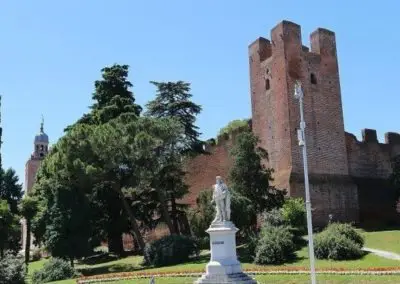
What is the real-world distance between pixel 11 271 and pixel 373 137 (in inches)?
1120

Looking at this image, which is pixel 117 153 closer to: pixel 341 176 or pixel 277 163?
pixel 277 163

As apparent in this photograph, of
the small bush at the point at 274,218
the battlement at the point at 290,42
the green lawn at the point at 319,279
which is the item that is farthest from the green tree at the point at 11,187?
the green lawn at the point at 319,279

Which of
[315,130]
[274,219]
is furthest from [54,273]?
[315,130]

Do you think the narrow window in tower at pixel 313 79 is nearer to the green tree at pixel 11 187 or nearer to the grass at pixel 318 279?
the grass at pixel 318 279

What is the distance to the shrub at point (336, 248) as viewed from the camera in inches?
963

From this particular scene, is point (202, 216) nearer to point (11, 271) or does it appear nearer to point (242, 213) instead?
point (242, 213)

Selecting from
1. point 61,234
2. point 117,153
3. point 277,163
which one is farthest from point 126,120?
point 277,163

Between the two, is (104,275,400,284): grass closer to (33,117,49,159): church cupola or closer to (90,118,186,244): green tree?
(90,118,186,244): green tree

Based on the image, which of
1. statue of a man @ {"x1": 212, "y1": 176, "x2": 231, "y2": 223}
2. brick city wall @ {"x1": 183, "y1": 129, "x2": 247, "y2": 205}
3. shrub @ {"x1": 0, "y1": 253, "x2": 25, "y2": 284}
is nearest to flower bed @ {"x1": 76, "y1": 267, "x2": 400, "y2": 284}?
shrub @ {"x1": 0, "y1": 253, "x2": 25, "y2": 284}

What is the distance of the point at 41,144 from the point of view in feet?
247

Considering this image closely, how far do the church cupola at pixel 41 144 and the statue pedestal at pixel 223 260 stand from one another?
5929 cm

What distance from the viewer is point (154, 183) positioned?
108 feet

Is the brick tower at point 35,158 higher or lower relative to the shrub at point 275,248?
higher

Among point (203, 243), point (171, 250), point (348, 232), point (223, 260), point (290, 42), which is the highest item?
point (290, 42)
